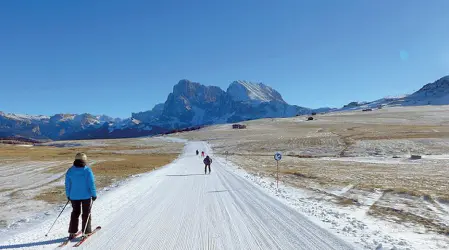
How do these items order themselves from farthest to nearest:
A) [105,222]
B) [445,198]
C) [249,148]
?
[249,148], [445,198], [105,222]

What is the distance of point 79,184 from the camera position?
9.57 metres

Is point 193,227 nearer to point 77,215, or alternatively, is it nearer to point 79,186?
point 77,215

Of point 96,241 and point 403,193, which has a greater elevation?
point 96,241

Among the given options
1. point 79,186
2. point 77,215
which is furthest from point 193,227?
point 79,186

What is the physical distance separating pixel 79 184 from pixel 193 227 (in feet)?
12.5

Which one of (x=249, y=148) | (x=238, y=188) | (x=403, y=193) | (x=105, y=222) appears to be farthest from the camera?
(x=249, y=148)

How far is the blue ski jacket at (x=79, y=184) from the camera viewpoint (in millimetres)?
9555

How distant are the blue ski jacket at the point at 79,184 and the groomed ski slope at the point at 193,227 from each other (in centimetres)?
130

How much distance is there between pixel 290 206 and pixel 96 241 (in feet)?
27.8

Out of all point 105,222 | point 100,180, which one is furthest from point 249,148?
point 105,222

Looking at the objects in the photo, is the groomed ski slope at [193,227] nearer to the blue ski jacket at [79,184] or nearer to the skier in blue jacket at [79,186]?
the skier in blue jacket at [79,186]

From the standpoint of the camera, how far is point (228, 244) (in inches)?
350

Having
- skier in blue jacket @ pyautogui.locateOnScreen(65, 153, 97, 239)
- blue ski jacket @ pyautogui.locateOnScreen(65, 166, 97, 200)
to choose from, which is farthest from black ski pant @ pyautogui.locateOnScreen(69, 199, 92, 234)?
blue ski jacket @ pyautogui.locateOnScreen(65, 166, 97, 200)

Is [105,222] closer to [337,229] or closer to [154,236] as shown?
[154,236]
